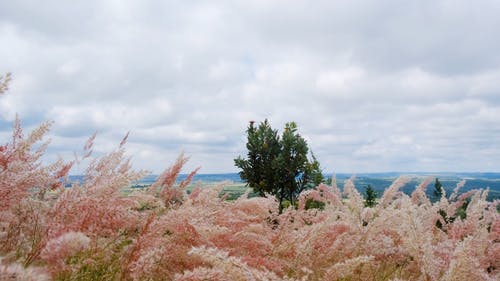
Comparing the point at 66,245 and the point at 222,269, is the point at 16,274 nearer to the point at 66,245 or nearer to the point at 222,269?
the point at 66,245

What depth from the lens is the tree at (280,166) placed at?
2175 cm

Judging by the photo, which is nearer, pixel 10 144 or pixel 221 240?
pixel 10 144

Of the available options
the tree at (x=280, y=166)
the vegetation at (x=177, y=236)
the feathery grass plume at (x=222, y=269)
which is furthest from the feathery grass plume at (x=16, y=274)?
the tree at (x=280, y=166)

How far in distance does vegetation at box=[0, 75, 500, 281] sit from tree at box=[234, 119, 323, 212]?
56.9 ft

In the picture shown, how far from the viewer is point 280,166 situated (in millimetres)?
21375

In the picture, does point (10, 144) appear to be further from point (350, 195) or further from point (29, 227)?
point (350, 195)

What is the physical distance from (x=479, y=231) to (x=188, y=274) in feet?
8.85

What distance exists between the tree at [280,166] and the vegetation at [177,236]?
1735cm

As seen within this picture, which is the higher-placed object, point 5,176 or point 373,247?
point 5,176

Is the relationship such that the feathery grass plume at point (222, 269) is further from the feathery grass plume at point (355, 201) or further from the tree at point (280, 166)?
the tree at point (280, 166)

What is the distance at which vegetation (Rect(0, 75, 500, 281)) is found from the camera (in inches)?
68.9

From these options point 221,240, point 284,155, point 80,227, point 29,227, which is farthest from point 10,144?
point 284,155

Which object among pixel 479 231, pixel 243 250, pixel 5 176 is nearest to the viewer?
pixel 5 176

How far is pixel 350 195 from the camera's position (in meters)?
3.57
